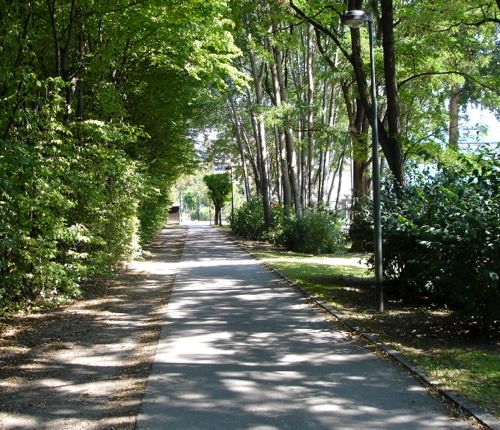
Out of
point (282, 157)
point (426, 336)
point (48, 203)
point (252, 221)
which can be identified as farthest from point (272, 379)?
point (252, 221)

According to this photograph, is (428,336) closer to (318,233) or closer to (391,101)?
(391,101)

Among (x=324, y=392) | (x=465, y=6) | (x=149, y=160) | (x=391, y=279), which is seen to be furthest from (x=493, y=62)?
(x=324, y=392)

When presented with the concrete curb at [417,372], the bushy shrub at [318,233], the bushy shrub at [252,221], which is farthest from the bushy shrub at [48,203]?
the bushy shrub at [252,221]

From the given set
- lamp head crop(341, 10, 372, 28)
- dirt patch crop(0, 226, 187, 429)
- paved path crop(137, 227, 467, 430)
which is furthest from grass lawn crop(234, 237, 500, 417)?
lamp head crop(341, 10, 372, 28)

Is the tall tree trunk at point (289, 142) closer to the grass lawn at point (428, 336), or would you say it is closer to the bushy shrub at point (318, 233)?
the bushy shrub at point (318, 233)

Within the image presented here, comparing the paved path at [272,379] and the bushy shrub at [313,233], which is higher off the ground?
the bushy shrub at [313,233]

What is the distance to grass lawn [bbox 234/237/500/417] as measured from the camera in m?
5.39

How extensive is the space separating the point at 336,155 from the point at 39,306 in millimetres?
36525

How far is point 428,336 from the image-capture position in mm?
7422

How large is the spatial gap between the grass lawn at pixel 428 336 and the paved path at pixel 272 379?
43cm

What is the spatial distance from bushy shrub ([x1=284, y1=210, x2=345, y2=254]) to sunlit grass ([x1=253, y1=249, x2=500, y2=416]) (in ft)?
26.1

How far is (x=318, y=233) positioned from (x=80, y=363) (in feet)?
53.7

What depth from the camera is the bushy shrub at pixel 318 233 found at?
22062 millimetres

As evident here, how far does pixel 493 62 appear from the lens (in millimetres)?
25469
